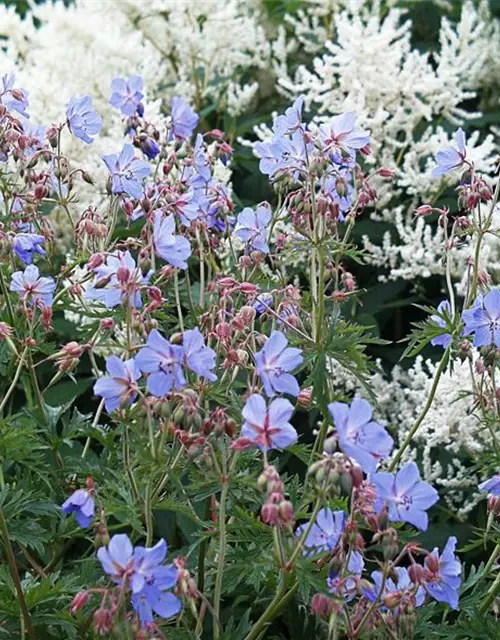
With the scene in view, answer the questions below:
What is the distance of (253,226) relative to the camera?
86.2 inches

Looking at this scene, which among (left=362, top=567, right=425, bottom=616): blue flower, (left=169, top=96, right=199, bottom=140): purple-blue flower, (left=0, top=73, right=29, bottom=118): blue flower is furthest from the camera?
(left=169, top=96, right=199, bottom=140): purple-blue flower

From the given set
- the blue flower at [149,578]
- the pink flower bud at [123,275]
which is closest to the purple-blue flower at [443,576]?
the blue flower at [149,578]

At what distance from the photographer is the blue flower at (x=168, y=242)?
1.81m

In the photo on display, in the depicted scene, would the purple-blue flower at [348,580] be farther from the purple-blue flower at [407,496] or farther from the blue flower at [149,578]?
the blue flower at [149,578]

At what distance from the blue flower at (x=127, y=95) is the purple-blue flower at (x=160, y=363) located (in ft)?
3.62

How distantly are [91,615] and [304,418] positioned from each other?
5.21 feet

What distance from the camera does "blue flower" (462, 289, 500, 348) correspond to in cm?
183

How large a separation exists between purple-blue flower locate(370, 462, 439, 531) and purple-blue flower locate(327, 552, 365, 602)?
0.13 meters

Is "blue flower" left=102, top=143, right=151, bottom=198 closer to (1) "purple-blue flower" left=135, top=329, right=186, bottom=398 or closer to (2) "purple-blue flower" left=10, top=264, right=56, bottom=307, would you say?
(2) "purple-blue flower" left=10, top=264, right=56, bottom=307

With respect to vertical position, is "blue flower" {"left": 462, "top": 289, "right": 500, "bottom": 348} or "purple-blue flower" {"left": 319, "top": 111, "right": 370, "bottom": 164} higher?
"purple-blue flower" {"left": 319, "top": 111, "right": 370, "bottom": 164}

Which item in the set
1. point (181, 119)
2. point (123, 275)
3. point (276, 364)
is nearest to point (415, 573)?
point (276, 364)

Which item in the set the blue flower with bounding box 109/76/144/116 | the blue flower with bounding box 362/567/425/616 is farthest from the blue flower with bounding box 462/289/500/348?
the blue flower with bounding box 109/76/144/116

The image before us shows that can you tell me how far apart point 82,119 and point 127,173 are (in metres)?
0.26

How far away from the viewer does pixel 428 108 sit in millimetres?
3662
